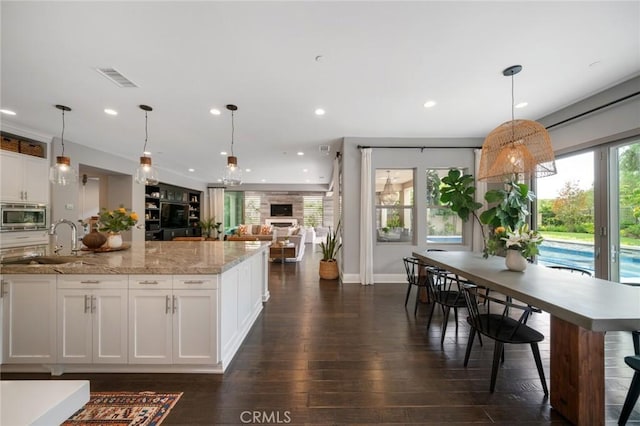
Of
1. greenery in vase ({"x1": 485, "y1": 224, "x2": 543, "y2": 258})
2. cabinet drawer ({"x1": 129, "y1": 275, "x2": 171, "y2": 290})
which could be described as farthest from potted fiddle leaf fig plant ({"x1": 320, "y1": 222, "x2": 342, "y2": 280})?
cabinet drawer ({"x1": 129, "y1": 275, "x2": 171, "y2": 290})

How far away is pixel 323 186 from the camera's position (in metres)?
12.2

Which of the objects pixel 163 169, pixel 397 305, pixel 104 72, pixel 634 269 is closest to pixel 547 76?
pixel 634 269

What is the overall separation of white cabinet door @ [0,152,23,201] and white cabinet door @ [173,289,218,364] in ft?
14.6

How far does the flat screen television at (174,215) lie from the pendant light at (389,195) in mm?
7722

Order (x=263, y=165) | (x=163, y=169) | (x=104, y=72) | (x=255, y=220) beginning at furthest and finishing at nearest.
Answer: (x=255, y=220), (x=163, y=169), (x=263, y=165), (x=104, y=72)

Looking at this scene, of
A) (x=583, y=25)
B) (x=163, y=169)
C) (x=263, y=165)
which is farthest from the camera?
(x=163, y=169)

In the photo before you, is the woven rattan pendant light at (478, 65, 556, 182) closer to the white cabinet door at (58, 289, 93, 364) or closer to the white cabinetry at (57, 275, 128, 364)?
the white cabinetry at (57, 275, 128, 364)

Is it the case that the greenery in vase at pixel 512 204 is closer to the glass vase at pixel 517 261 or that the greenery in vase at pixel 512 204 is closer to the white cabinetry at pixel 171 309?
the glass vase at pixel 517 261

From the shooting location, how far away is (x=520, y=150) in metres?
2.37

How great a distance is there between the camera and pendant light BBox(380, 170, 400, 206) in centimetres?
516

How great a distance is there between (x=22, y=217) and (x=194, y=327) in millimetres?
4672

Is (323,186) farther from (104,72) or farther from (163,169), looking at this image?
(104,72)

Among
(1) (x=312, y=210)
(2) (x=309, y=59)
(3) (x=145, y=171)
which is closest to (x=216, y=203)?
(1) (x=312, y=210)

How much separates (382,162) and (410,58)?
2.62 meters
